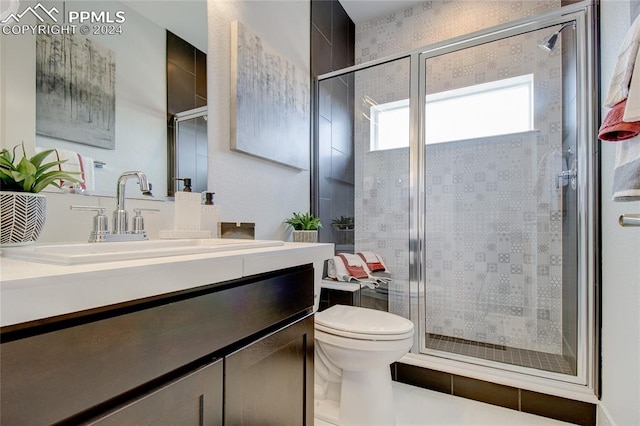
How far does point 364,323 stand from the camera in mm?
1400

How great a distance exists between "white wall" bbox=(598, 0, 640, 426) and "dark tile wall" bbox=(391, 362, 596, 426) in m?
0.09

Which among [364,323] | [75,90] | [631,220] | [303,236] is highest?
[75,90]

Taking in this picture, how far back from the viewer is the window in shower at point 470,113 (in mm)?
2105

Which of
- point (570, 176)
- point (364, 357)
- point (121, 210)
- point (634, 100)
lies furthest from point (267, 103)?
point (570, 176)

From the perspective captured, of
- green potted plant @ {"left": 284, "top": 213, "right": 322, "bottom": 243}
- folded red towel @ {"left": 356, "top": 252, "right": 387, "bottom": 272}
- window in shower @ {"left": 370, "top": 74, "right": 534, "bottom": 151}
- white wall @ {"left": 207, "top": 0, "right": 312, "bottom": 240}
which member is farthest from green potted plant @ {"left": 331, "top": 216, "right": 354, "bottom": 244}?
window in shower @ {"left": 370, "top": 74, "right": 534, "bottom": 151}

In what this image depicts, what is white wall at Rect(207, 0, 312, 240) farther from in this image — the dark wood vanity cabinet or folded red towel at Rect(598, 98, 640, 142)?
folded red towel at Rect(598, 98, 640, 142)

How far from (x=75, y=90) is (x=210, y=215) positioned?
1.90 feet

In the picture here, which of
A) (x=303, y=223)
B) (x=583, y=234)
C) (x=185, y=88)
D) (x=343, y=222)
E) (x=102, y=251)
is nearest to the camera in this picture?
Result: (x=102, y=251)

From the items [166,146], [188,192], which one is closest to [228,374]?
[188,192]

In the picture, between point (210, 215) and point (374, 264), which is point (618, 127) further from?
point (374, 264)

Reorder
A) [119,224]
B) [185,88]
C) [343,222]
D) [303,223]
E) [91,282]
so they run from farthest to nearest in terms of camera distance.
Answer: [343,222] < [303,223] < [185,88] < [119,224] < [91,282]

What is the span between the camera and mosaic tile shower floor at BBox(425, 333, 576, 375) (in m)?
1.67

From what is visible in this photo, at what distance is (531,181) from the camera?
1970 millimetres

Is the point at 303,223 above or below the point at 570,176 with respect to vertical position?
below
